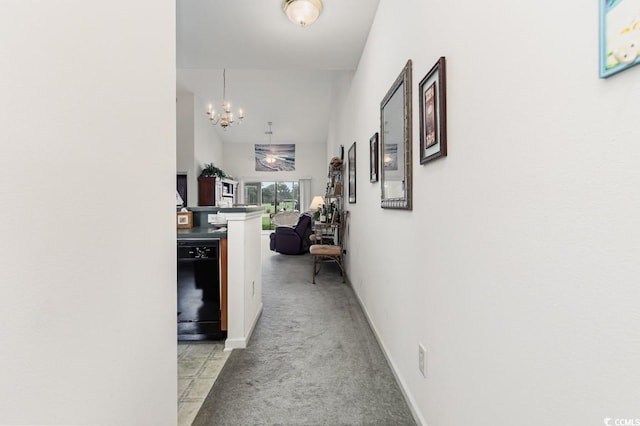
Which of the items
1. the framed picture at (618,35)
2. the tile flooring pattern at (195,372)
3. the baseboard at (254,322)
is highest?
the framed picture at (618,35)

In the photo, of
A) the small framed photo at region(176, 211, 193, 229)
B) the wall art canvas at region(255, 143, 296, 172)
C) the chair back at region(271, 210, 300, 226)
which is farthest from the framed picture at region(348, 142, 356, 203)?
the wall art canvas at region(255, 143, 296, 172)

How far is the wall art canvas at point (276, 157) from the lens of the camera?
1079 centimetres

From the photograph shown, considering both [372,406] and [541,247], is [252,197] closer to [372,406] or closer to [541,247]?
[372,406]

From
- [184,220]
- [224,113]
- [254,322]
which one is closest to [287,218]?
[224,113]

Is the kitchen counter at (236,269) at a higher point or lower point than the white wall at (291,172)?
lower

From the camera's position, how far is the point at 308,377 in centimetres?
203

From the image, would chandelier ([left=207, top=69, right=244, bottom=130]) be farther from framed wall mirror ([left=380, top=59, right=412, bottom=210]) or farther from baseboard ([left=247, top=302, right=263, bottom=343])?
framed wall mirror ([left=380, top=59, right=412, bottom=210])

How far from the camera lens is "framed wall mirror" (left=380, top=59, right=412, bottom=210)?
5.76ft

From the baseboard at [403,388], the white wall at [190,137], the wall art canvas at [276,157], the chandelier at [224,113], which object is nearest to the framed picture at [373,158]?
the baseboard at [403,388]

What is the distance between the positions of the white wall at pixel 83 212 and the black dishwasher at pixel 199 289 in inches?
57.8

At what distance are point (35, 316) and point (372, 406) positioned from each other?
1658 millimetres

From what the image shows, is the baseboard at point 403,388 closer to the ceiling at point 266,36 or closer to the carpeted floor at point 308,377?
the carpeted floor at point 308,377

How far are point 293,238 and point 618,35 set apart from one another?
22.0 ft

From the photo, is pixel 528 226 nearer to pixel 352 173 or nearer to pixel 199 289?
pixel 199 289
